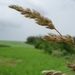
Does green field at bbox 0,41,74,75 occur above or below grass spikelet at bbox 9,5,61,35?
below

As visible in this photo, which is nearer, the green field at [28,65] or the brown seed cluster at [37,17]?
the brown seed cluster at [37,17]

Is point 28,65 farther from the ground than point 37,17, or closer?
closer

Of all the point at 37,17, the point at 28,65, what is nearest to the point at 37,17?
the point at 37,17

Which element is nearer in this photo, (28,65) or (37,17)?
(37,17)

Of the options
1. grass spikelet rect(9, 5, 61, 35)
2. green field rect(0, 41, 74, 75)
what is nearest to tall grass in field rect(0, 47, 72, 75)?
green field rect(0, 41, 74, 75)

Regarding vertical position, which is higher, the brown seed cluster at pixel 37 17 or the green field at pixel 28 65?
the brown seed cluster at pixel 37 17

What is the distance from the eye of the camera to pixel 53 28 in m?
0.54

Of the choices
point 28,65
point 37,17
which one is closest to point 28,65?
point 28,65

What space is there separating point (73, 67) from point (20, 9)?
37 cm

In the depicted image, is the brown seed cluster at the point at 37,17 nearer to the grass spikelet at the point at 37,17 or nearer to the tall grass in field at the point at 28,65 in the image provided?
the grass spikelet at the point at 37,17

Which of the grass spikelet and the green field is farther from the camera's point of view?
the green field

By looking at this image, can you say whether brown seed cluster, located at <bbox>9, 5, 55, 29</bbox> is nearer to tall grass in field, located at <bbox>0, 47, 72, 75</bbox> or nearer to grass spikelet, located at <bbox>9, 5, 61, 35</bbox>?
grass spikelet, located at <bbox>9, 5, 61, 35</bbox>

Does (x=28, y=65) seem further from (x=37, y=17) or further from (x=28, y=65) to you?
(x=37, y=17)

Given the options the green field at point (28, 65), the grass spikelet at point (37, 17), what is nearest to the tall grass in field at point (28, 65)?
the green field at point (28, 65)
